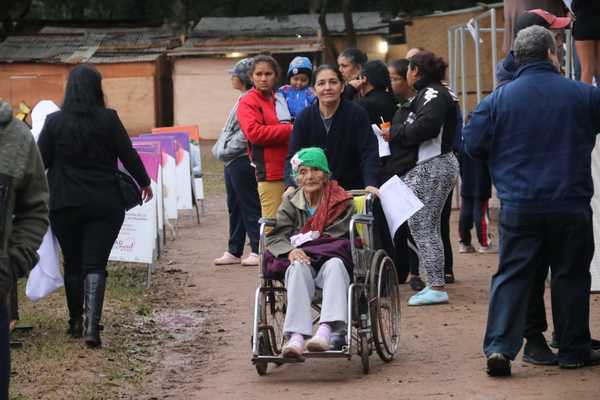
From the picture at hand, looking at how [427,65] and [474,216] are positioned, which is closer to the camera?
[427,65]

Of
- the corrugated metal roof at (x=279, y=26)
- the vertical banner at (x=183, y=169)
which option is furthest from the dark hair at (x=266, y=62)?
the corrugated metal roof at (x=279, y=26)

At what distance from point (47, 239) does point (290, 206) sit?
1.97m

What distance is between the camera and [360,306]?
7504 millimetres

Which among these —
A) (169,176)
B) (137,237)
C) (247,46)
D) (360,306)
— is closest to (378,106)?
(137,237)

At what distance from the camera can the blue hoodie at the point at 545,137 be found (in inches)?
272

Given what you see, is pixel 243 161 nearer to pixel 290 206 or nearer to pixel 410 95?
pixel 410 95

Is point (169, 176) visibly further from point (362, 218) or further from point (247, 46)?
point (247, 46)

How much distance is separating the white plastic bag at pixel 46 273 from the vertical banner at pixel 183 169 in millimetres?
6930

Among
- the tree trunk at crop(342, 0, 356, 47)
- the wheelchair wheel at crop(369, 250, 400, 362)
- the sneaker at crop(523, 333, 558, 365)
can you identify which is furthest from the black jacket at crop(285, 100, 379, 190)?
the tree trunk at crop(342, 0, 356, 47)

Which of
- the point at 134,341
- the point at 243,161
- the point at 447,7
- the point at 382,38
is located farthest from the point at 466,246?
the point at 382,38

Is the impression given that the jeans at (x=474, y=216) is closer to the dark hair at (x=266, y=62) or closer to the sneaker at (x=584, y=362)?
the dark hair at (x=266, y=62)

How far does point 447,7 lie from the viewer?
37.9 metres

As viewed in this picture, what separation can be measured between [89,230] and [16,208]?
361 centimetres

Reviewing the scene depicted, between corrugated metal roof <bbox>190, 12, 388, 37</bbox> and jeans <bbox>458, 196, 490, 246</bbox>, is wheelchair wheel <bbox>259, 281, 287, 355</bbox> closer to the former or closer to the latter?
jeans <bbox>458, 196, 490, 246</bbox>
